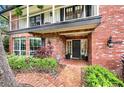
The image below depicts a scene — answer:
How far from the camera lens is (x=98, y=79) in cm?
805

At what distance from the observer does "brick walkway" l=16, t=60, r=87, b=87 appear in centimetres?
791

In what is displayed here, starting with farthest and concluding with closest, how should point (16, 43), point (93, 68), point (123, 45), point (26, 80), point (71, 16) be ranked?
point (16, 43) < point (71, 16) < point (123, 45) < point (93, 68) < point (26, 80)

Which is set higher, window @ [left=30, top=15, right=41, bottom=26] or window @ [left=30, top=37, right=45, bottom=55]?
window @ [left=30, top=15, right=41, bottom=26]

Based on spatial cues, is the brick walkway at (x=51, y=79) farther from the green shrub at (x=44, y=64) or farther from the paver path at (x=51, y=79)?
the green shrub at (x=44, y=64)

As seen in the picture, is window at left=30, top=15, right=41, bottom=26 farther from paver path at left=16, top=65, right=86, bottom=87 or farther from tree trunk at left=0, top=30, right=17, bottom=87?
tree trunk at left=0, top=30, right=17, bottom=87

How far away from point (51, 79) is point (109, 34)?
388cm

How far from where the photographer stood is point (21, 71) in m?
9.47

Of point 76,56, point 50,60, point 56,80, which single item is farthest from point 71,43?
point 56,80

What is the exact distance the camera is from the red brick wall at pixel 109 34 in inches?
414

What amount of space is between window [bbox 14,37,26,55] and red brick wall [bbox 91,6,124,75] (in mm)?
10279

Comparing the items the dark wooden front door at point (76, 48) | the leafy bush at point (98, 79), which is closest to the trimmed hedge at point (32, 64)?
the leafy bush at point (98, 79)

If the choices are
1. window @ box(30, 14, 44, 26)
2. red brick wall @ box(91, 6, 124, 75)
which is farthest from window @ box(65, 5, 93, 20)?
window @ box(30, 14, 44, 26)

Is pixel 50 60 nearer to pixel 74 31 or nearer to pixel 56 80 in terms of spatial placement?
pixel 56 80

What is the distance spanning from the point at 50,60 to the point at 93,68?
192 centimetres
